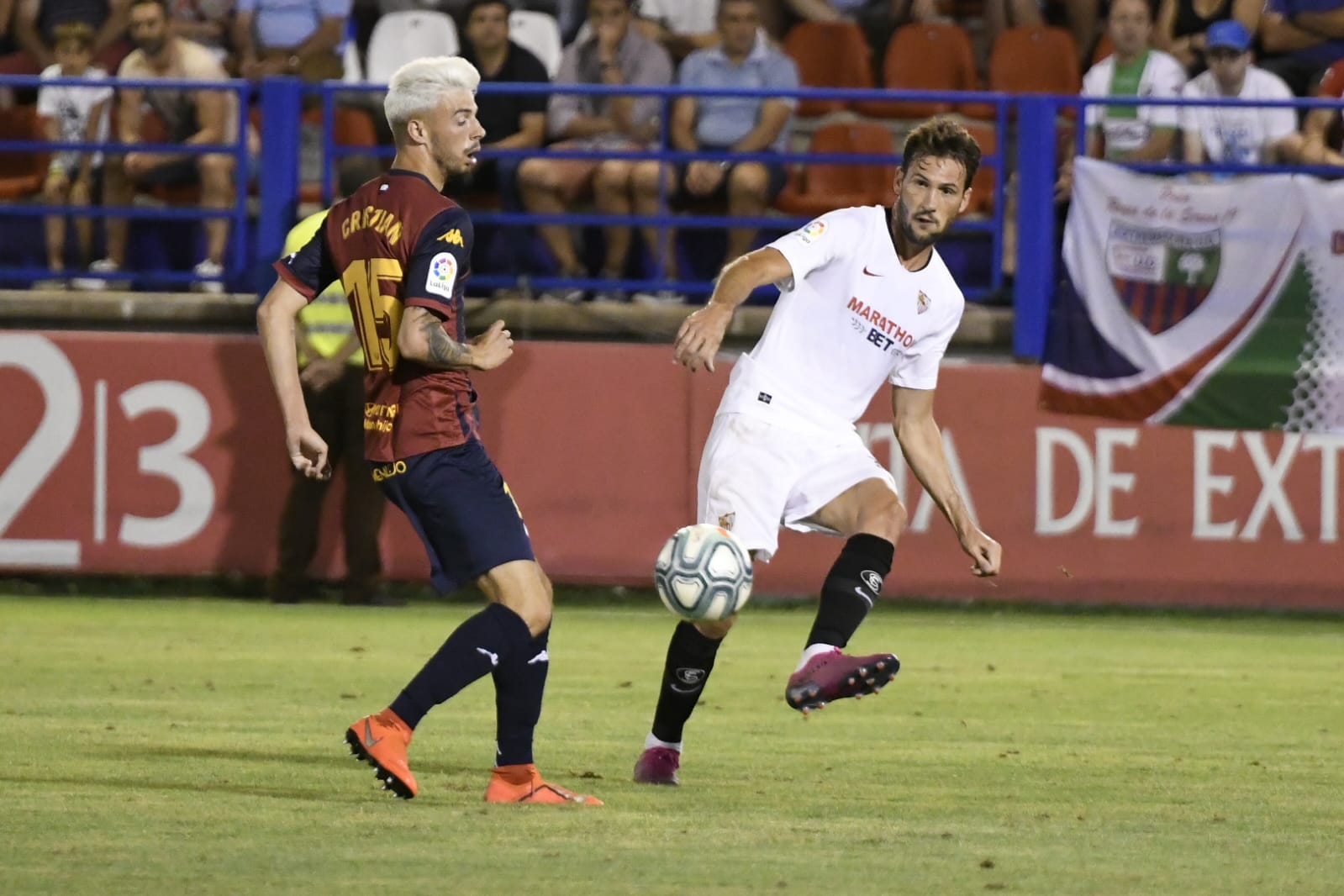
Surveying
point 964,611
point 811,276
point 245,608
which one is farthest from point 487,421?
point 811,276

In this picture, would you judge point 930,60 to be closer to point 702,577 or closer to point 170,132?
point 170,132

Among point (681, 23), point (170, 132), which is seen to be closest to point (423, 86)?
point (170, 132)

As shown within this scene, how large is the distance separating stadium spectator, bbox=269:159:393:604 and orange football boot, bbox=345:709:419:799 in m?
6.88

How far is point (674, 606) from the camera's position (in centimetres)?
694

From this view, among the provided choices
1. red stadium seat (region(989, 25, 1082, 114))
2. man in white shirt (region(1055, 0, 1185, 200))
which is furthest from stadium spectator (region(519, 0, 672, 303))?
man in white shirt (region(1055, 0, 1185, 200))

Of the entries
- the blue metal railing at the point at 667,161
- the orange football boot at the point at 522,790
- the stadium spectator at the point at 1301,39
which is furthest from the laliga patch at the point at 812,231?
the stadium spectator at the point at 1301,39

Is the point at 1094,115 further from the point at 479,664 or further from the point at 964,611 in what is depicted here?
the point at 479,664

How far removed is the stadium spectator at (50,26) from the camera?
16.0 meters

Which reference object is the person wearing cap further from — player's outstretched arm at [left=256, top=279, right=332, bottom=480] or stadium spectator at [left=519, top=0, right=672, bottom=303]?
player's outstretched arm at [left=256, top=279, right=332, bottom=480]

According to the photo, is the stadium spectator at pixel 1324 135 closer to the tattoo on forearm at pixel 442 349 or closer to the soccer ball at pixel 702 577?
the soccer ball at pixel 702 577

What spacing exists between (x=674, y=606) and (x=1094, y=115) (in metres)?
8.37

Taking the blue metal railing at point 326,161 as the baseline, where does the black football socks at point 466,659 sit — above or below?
below

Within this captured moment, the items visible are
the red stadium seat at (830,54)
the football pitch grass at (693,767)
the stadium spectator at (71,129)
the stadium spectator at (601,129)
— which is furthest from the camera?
the red stadium seat at (830,54)

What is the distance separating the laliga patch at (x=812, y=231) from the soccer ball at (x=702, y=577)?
3.43ft
